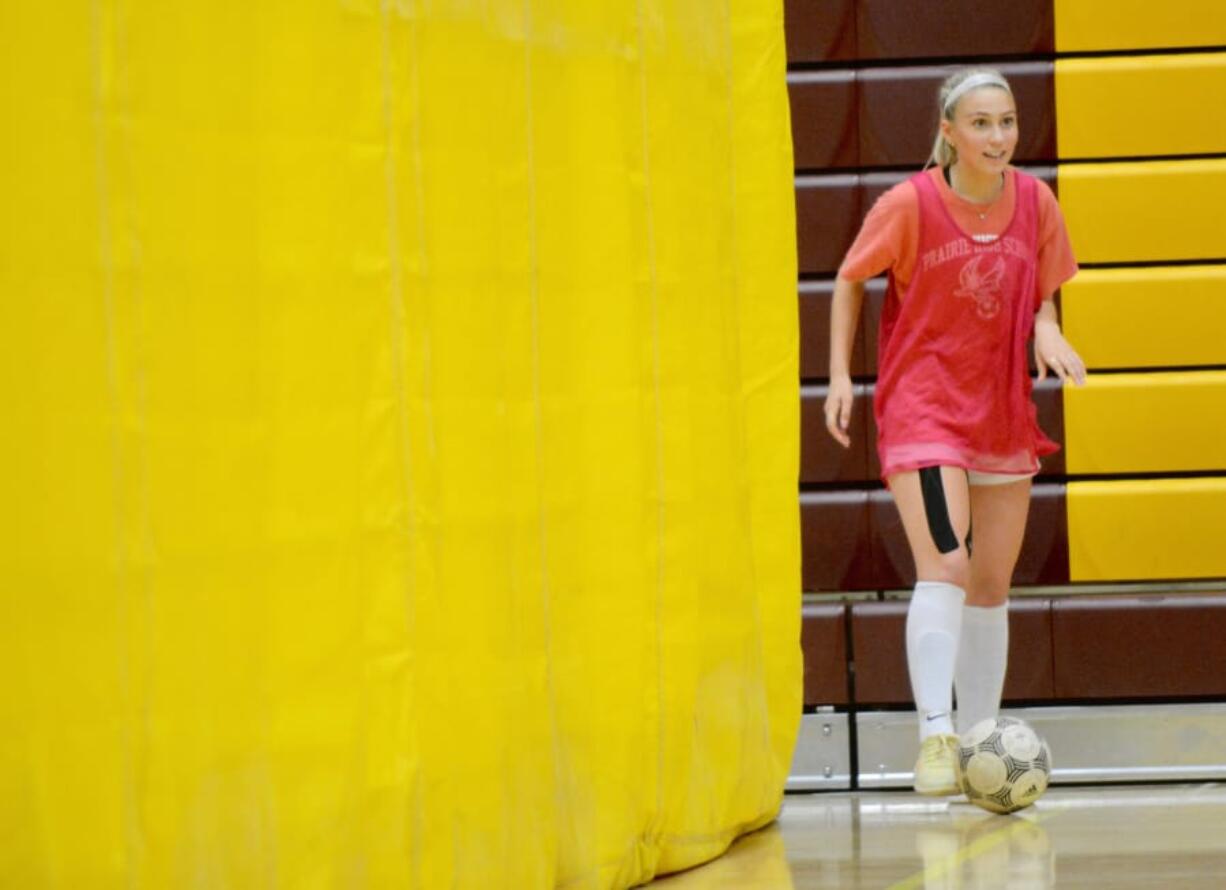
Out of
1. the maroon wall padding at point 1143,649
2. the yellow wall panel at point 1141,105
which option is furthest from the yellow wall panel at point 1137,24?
the maroon wall padding at point 1143,649

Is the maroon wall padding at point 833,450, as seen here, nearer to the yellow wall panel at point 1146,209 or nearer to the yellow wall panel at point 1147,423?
the yellow wall panel at point 1147,423

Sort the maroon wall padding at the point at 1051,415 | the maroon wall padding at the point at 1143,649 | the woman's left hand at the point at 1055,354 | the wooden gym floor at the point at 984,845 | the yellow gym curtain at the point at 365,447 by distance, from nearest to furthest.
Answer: the yellow gym curtain at the point at 365,447 → the wooden gym floor at the point at 984,845 → the woman's left hand at the point at 1055,354 → the maroon wall padding at the point at 1143,649 → the maroon wall padding at the point at 1051,415

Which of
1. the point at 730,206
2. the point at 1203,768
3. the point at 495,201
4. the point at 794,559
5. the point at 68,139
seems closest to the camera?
the point at 68,139

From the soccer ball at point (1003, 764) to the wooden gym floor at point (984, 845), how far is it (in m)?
0.06

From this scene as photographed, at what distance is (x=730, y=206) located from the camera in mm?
3447

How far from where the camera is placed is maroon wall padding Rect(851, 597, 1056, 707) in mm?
4656

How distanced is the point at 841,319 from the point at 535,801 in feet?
5.40

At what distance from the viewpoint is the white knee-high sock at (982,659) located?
4.07 m

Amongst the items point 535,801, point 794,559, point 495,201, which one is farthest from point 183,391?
point 794,559

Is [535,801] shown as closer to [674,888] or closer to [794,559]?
[674,888]

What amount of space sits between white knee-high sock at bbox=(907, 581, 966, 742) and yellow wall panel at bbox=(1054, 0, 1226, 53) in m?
1.64

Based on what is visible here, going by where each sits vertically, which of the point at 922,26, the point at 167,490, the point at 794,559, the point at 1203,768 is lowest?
the point at 1203,768

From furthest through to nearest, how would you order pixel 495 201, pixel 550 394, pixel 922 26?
pixel 922 26, pixel 550 394, pixel 495 201

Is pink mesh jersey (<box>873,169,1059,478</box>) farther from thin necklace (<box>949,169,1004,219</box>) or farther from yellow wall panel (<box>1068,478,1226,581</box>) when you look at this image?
yellow wall panel (<box>1068,478,1226,581</box>)
